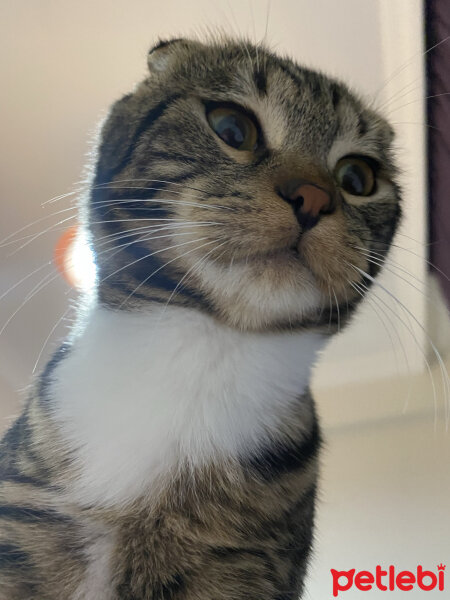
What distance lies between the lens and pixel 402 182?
561 millimetres

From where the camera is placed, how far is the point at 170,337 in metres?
0.46

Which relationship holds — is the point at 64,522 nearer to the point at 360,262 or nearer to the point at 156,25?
the point at 360,262

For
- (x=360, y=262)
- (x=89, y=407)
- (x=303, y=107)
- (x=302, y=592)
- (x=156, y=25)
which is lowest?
(x=302, y=592)

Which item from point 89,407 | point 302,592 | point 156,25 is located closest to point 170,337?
point 89,407

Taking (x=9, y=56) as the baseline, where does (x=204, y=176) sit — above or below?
below

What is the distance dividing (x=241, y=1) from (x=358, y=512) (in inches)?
20.9

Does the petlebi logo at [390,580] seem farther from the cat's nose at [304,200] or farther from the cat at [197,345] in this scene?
the cat's nose at [304,200]

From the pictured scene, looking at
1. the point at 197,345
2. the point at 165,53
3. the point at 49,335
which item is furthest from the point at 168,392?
the point at 165,53

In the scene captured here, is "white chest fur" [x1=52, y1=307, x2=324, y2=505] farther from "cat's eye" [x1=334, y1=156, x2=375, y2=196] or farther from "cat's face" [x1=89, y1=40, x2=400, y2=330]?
"cat's eye" [x1=334, y1=156, x2=375, y2=196]

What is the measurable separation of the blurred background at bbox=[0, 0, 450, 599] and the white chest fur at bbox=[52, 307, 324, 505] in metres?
0.09

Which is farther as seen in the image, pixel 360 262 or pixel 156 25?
pixel 156 25

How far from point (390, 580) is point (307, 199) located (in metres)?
0.35

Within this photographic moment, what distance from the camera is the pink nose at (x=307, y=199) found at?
0.39 meters

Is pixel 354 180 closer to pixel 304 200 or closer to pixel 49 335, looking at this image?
pixel 304 200
